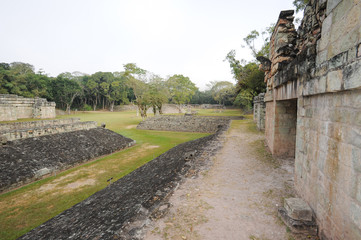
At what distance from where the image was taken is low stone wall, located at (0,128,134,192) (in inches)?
311

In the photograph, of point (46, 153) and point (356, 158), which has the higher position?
point (356, 158)

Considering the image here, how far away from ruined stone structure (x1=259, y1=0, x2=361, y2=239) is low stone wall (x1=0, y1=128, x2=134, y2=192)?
10129 mm

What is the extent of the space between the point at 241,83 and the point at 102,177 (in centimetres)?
1677

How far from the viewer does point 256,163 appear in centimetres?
617

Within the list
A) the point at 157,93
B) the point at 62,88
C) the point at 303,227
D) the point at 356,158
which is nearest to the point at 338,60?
the point at 356,158

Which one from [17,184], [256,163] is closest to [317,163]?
[256,163]

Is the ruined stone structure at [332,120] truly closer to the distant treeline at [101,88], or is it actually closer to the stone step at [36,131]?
the stone step at [36,131]

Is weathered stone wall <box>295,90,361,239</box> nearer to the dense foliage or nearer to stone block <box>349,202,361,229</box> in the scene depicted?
stone block <box>349,202,361,229</box>

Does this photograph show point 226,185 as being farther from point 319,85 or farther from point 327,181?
point 319,85

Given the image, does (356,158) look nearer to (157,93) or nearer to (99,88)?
(157,93)

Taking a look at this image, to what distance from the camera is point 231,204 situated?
371cm

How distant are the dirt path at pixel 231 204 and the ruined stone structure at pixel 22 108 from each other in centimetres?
2442

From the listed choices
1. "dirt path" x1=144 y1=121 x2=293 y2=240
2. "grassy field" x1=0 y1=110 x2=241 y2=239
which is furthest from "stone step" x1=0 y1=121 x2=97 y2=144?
"dirt path" x1=144 y1=121 x2=293 y2=240

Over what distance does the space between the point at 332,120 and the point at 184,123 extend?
22.0 meters
